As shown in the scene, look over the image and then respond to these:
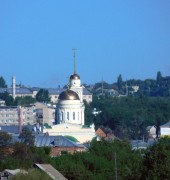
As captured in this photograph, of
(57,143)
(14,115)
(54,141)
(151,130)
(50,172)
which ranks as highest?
(14,115)

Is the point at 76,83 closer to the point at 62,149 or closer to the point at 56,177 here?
the point at 62,149

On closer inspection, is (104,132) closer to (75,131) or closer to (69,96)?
(69,96)

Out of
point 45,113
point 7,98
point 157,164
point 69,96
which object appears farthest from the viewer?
point 7,98

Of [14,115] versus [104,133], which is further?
[14,115]

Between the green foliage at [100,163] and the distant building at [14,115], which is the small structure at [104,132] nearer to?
the distant building at [14,115]

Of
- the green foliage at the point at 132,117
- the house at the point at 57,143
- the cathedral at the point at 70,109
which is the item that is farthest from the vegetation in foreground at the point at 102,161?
the green foliage at the point at 132,117

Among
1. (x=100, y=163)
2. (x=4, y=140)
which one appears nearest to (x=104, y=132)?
(x=4, y=140)

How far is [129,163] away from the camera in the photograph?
2618 inches

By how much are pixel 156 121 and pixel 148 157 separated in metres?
84.0

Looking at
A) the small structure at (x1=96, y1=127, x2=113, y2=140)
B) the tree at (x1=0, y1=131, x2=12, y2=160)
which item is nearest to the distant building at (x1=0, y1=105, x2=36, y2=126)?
the small structure at (x1=96, y1=127, x2=113, y2=140)

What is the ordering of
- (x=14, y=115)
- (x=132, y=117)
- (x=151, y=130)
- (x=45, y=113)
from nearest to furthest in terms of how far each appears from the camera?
(x=151, y=130)
(x=132, y=117)
(x=45, y=113)
(x=14, y=115)

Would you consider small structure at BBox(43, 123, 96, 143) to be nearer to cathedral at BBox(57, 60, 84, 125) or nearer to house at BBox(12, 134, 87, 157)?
cathedral at BBox(57, 60, 84, 125)

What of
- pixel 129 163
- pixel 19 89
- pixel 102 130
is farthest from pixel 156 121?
pixel 129 163

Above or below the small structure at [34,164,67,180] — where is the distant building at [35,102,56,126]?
above
